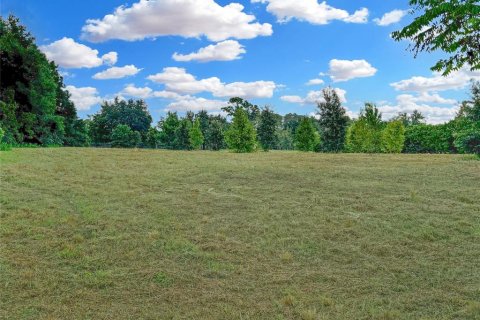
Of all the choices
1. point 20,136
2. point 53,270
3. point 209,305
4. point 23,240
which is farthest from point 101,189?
point 20,136

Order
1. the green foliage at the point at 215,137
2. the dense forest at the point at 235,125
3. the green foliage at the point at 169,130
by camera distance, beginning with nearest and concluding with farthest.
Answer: the dense forest at the point at 235,125 → the green foliage at the point at 169,130 → the green foliage at the point at 215,137

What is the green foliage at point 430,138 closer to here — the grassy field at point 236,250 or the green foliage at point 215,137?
the green foliage at point 215,137

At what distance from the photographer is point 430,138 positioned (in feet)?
124

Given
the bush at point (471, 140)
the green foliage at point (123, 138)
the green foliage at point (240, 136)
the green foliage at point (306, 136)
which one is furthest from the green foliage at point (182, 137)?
the bush at point (471, 140)

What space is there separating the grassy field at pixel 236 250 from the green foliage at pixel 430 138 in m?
27.6

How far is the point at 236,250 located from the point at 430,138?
36.4 metres

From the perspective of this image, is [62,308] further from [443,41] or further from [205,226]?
[443,41]

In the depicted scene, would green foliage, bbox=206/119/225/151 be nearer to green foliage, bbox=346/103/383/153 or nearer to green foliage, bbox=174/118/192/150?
green foliage, bbox=174/118/192/150

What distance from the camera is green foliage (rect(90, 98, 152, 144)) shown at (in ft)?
211

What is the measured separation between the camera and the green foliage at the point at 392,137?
34406mm

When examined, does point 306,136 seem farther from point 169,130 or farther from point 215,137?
point 169,130

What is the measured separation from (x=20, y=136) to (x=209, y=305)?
30.1 m

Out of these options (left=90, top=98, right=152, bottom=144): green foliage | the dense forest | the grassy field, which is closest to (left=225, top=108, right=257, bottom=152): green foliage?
the dense forest

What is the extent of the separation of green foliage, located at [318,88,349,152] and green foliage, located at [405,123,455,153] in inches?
271
